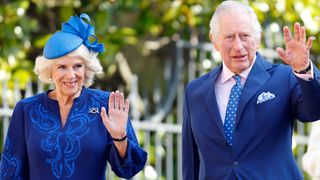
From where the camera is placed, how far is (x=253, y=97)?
520 centimetres

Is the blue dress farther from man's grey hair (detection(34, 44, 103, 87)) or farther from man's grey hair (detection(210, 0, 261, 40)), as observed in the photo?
man's grey hair (detection(210, 0, 261, 40))

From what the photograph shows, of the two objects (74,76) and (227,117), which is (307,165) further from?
(74,76)

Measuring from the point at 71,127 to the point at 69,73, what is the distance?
0.83ft

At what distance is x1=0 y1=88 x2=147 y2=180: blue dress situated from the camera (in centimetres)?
530

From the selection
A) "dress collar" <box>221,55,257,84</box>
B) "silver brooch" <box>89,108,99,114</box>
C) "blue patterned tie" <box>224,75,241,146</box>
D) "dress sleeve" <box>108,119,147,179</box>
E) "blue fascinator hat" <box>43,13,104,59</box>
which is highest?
"blue fascinator hat" <box>43,13,104,59</box>

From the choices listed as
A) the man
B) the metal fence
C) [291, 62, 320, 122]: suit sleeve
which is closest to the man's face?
the man

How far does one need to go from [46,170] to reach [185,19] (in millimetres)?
3140

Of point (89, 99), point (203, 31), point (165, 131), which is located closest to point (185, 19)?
point (203, 31)

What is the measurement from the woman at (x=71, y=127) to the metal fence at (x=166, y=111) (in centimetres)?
211

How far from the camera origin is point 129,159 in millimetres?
5285

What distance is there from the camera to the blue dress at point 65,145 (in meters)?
5.30

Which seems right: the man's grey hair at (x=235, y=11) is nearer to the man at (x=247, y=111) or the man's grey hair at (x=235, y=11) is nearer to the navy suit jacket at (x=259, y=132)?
the man at (x=247, y=111)

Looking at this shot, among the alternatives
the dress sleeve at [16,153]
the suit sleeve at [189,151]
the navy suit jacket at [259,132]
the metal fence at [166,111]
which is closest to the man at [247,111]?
the navy suit jacket at [259,132]

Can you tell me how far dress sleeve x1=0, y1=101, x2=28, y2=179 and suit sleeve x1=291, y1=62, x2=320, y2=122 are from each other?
130 centimetres
